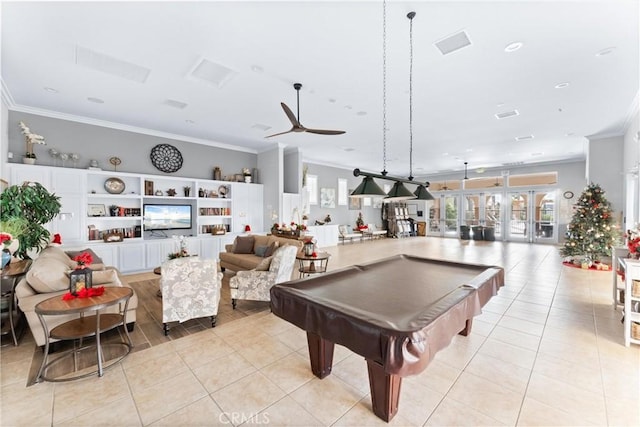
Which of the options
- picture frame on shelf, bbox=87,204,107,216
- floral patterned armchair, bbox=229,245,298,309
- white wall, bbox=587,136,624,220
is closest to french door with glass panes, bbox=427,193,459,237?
white wall, bbox=587,136,624,220

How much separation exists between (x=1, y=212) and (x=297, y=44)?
4.74 metres

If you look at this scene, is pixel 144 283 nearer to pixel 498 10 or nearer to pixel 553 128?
pixel 498 10

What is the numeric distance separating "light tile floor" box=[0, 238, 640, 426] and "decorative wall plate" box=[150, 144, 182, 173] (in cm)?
486

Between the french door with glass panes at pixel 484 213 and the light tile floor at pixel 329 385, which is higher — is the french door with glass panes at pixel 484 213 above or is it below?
above

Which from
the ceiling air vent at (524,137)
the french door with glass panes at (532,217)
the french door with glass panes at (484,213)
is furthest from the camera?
the french door with glass panes at (484,213)

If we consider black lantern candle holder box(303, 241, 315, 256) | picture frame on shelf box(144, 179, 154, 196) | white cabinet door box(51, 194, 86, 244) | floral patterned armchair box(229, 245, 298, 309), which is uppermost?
picture frame on shelf box(144, 179, 154, 196)

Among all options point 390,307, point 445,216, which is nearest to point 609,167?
point 445,216

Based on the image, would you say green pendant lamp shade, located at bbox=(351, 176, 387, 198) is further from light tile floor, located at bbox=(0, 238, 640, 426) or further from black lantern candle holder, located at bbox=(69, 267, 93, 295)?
black lantern candle holder, located at bbox=(69, 267, 93, 295)

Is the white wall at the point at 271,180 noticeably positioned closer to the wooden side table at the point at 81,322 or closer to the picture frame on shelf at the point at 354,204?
the picture frame on shelf at the point at 354,204

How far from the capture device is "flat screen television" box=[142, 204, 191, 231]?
6.54m

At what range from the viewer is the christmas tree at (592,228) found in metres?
6.34

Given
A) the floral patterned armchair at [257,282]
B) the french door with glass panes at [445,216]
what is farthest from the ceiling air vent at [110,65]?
the french door with glass panes at [445,216]

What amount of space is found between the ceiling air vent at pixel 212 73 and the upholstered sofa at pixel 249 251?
2927mm

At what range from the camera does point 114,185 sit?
20.2 feet
